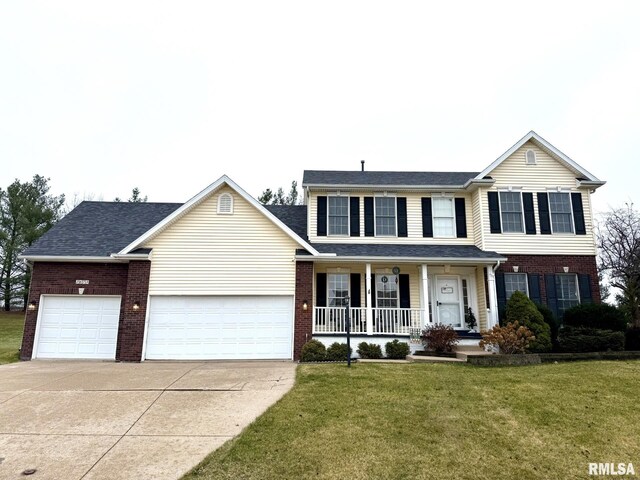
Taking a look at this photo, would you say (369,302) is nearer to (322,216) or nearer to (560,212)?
(322,216)

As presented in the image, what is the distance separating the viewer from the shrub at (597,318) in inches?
461

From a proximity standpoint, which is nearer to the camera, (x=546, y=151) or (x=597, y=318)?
(x=597, y=318)

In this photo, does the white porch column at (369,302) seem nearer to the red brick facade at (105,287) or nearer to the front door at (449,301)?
the front door at (449,301)

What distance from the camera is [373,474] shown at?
4.30 meters

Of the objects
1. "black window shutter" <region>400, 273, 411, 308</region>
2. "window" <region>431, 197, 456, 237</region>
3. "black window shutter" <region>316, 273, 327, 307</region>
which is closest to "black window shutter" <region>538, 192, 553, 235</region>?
"window" <region>431, 197, 456, 237</region>

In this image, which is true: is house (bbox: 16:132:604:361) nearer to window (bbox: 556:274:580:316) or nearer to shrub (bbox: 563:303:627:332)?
window (bbox: 556:274:580:316)

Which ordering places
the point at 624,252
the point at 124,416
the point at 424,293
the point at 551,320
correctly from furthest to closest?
the point at 624,252
the point at 424,293
the point at 551,320
the point at 124,416

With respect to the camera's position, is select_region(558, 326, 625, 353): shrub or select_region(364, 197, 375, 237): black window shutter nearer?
select_region(558, 326, 625, 353): shrub

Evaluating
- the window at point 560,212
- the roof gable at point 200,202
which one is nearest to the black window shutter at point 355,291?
the roof gable at point 200,202

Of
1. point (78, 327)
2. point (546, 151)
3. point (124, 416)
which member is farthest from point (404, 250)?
point (78, 327)

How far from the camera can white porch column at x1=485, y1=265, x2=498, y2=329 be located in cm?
1316

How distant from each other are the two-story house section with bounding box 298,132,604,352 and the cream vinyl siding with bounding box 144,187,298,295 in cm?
113

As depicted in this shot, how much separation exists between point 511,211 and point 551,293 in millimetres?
3377

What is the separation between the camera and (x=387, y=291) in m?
14.5
